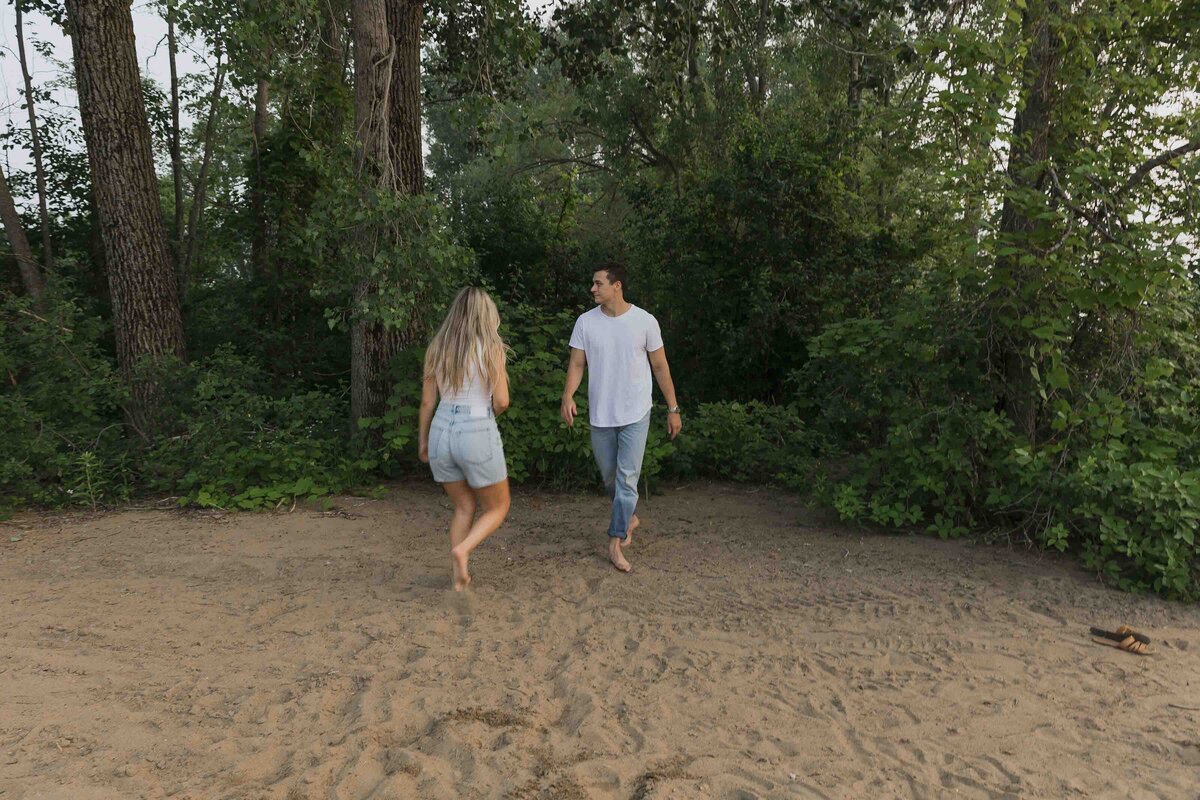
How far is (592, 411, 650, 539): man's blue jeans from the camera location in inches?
226

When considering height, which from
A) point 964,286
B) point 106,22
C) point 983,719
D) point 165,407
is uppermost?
point 106,22

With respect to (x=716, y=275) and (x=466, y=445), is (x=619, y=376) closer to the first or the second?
(x=466, y=445)

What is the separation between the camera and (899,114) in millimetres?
6133

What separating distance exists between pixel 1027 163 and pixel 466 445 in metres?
4.35

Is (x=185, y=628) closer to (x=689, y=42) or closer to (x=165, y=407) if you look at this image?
(x=165, y=407)

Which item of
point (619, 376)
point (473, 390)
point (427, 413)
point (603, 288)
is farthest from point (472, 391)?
point (603, 288)

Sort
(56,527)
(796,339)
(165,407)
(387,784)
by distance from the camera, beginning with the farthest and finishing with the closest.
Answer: (796,339) < (165,407) < (56,527) < (387,784)

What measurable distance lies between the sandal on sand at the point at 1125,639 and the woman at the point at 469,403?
3.33m

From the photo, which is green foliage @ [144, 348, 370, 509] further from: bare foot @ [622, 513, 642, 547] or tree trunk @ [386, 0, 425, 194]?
bare foot @ [622, 513, 642, 547]

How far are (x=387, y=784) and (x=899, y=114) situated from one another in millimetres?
5268

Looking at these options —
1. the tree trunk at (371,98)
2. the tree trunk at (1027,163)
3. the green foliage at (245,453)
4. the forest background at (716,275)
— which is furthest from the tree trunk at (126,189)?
the tree trunk at (1027,163)

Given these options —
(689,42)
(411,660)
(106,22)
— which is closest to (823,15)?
(689,42)

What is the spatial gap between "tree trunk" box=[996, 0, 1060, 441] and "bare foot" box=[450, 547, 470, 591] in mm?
3981

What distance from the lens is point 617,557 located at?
593 cm
